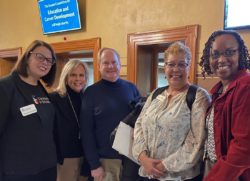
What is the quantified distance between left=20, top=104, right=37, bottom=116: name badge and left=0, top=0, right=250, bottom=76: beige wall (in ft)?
4.67

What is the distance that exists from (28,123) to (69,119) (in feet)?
1.50

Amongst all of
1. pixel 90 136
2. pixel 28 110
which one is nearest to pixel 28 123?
pixel 28 110

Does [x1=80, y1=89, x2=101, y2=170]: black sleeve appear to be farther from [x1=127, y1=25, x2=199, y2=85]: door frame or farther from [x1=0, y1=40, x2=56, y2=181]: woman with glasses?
[x1=127, y1=25, x2=199, y2=85]: door frame

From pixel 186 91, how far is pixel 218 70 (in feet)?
0.71

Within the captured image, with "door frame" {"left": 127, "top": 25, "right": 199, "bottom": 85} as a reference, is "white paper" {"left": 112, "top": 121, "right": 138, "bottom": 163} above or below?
below

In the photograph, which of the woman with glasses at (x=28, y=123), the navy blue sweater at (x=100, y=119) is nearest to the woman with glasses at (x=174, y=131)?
the navy blue sweater at (x=100, y=119)

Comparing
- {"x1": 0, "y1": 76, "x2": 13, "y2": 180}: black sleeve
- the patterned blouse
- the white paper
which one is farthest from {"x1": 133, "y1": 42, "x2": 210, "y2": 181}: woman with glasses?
{"x1": 0, "y1": 76, "x2": 13, "y2": 180}: black sleeve

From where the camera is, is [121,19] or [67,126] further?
[121,19]

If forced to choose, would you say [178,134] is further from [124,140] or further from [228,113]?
[124,140]

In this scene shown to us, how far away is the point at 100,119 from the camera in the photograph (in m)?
1.83

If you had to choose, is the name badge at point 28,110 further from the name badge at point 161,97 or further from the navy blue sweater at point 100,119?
the name badge at point 161,97

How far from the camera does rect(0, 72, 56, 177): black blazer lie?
150 centimetres

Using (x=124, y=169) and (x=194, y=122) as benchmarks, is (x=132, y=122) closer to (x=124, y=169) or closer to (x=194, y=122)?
(x=124, y=169)

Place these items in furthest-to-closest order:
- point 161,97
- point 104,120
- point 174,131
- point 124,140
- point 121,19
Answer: point 121,19
point 104,120
point 124,140
point 161,97
point 174,131
